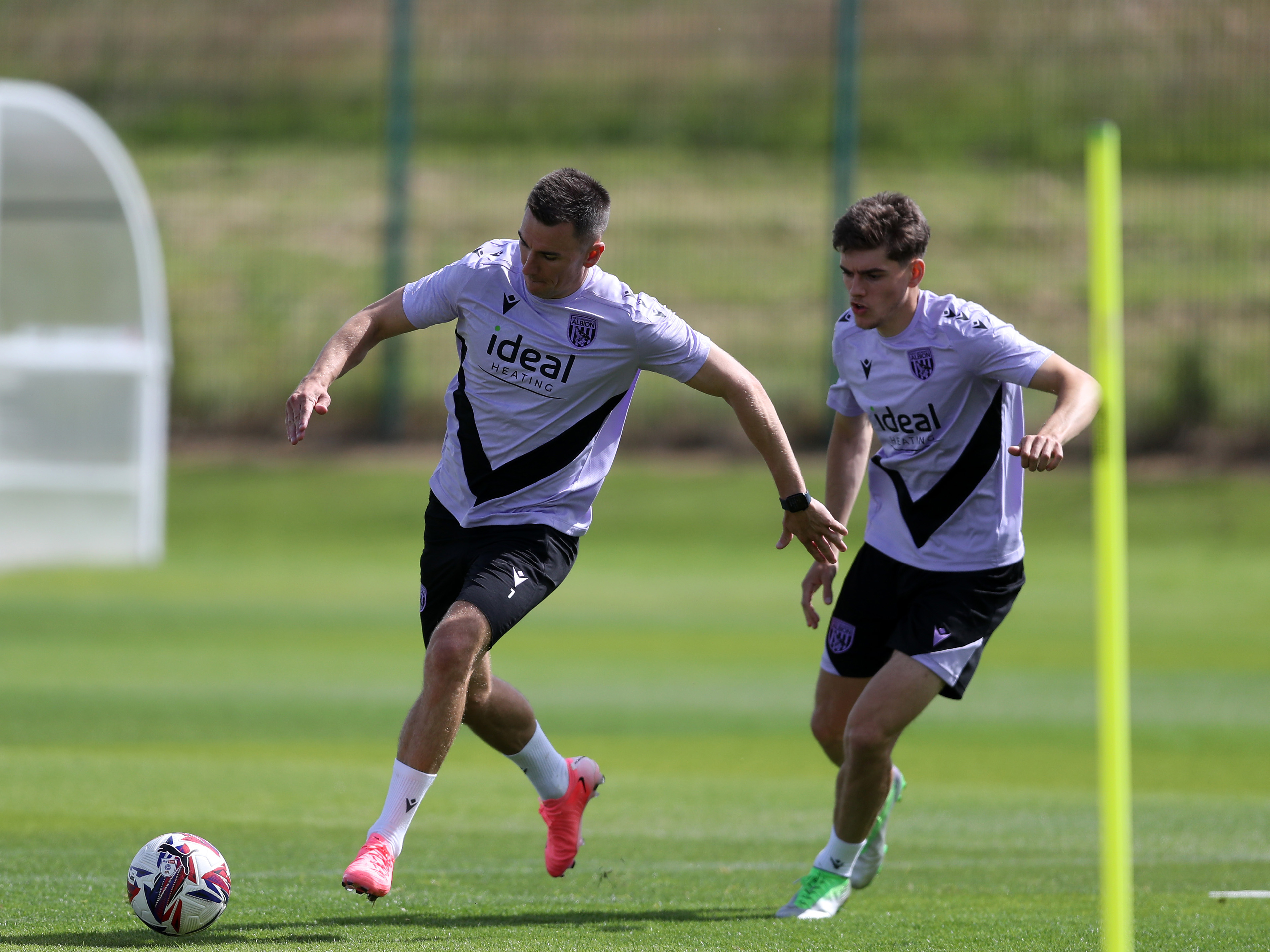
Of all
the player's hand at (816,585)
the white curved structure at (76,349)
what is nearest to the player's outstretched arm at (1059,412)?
the player's hand at (816,585)

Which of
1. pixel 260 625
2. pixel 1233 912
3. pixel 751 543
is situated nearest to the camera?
pixel 1233 912

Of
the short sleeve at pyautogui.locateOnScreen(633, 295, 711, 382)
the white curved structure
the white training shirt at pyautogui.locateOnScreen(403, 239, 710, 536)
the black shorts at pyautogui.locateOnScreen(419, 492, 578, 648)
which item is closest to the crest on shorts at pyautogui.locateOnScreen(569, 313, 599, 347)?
the white training shirt at pyautogui.locateOnScreen(403, 239, 710, 536)

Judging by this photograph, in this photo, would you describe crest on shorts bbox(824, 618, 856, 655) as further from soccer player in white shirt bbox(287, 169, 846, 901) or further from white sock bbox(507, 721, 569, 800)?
white sock bbox(507, 721, 569, 800)

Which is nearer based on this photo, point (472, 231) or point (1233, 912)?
point (1233, 912)

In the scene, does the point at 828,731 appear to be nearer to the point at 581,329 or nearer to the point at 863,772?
the point at 863,772

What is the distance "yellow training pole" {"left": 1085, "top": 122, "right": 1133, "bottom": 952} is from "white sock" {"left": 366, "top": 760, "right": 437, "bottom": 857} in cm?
242

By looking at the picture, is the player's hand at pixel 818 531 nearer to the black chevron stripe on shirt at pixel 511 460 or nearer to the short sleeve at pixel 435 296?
the black chevron stripe on shirt at pixel 511 460

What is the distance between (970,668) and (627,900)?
5.08 ft

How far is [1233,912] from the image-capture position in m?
5.87

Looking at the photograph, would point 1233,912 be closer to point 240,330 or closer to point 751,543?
point 751,543

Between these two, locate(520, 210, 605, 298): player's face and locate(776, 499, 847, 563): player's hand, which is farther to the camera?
locate(776, 499, 847, 563): player's hand

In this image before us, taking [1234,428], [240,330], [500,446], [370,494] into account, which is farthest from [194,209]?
[500,446]

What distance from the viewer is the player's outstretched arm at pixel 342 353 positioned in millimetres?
5332

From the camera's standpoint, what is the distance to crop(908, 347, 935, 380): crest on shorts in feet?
19.5
